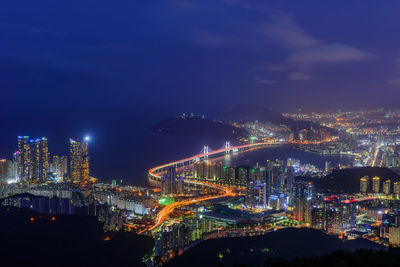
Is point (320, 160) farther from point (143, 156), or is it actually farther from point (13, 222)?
point (13, 222)

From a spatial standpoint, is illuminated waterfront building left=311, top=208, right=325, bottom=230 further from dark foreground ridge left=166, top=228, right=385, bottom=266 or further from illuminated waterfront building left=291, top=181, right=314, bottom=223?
dark foreground ridge left=166, top=228, right=385, bottom=266

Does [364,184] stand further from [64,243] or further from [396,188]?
[64,243]

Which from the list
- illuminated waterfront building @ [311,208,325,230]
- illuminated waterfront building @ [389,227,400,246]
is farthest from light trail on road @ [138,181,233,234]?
illuminated waterfront building @ [389,227,400,246]

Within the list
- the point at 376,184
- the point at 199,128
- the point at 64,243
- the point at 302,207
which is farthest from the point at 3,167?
the point at 199,128

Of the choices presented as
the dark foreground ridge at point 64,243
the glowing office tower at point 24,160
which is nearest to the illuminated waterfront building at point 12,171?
the glowing office tower at point 24,160

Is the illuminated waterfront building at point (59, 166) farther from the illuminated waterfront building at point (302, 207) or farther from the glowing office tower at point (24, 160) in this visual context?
the illuminated waterfront building at point (302, 207)

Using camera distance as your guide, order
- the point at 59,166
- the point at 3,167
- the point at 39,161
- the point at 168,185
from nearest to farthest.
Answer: the point at 168,185 < the point at 3,167 < the point at 39,161 < the point at 59,166
